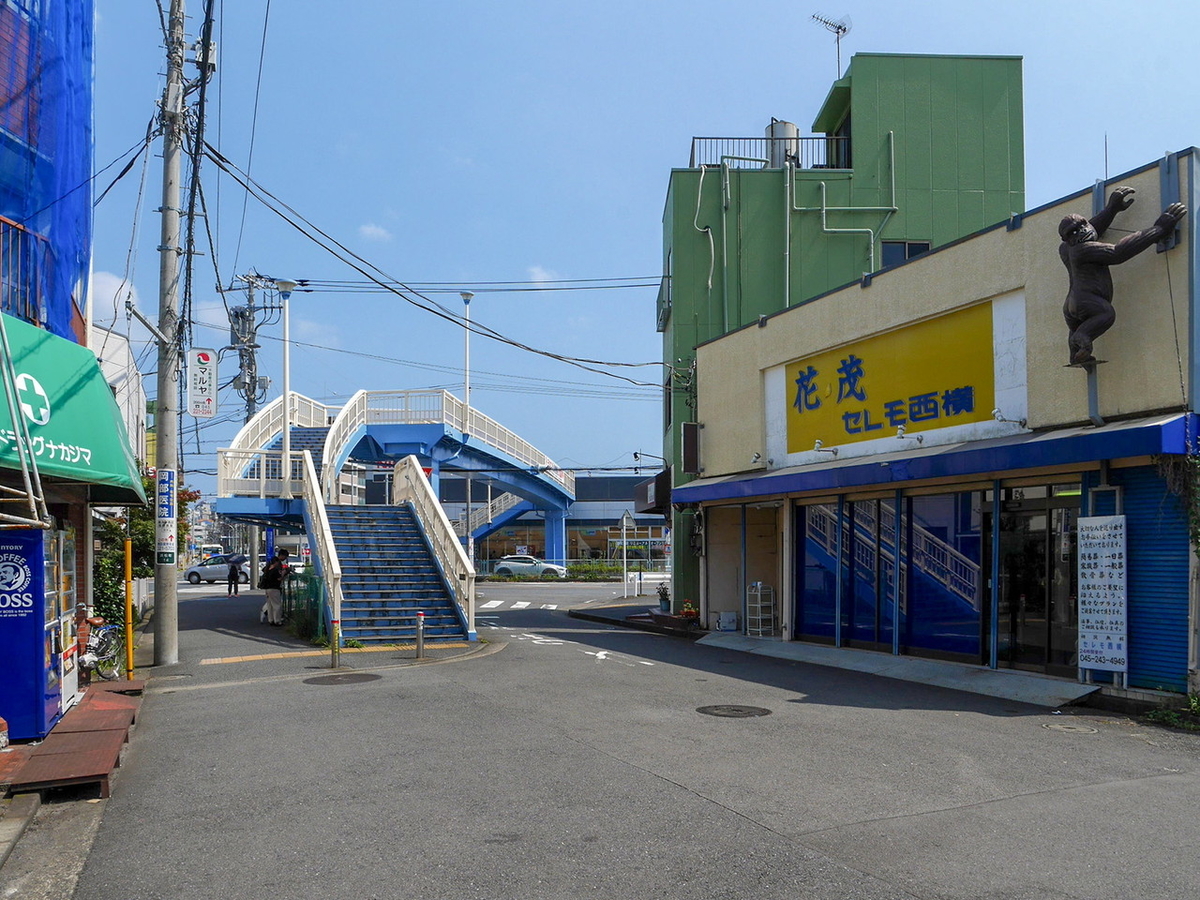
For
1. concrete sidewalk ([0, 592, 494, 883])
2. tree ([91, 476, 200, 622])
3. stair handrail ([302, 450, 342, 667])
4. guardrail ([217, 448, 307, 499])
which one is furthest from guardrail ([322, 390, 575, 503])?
concrete sidewalk ([0, 592, 494, 883])

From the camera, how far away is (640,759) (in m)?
8.20

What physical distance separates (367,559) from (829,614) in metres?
9.62

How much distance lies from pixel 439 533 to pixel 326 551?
9.96ft

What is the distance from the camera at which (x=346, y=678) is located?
44.4 feet

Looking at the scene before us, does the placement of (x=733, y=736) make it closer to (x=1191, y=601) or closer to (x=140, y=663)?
(x=1191, y=601)

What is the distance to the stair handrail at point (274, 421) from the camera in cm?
2784

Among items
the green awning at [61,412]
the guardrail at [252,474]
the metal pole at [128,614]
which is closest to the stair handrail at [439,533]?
the guardrail at [252,474]

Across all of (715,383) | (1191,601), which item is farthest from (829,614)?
(1191,601)

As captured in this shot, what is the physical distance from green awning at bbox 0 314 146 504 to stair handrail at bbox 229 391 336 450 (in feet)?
54.1

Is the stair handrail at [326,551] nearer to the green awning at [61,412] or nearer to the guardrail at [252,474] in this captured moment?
the guardrail at [252,474]

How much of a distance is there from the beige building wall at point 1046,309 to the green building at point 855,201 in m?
5.64

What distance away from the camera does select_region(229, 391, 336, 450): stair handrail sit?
91.4 ft

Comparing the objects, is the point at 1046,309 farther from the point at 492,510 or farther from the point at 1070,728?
the point at 492,510

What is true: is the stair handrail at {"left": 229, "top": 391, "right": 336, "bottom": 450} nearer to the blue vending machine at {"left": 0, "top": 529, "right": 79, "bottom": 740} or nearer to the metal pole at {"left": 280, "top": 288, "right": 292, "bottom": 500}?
the metal pole at {"left": 280, "top": 288, "right": 292, "bottom": 500}
